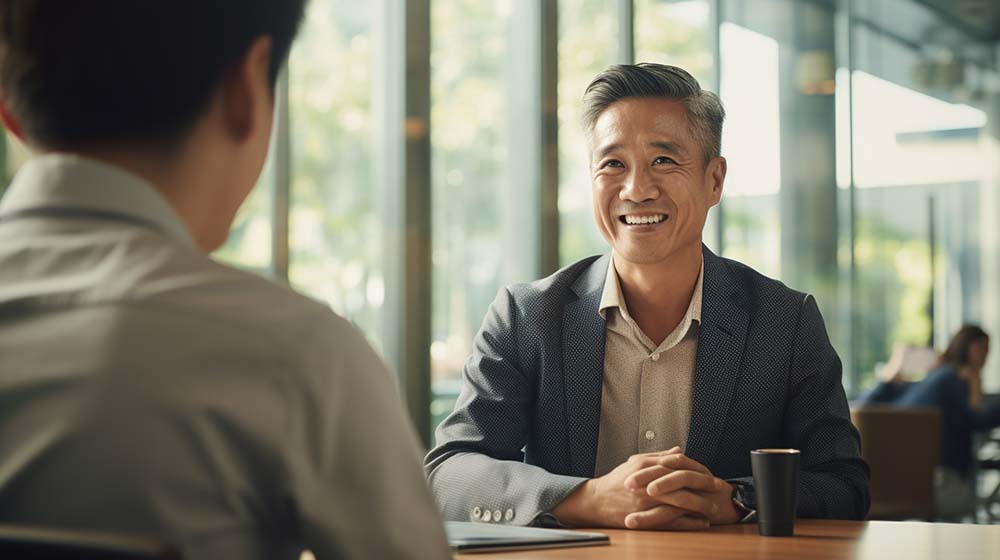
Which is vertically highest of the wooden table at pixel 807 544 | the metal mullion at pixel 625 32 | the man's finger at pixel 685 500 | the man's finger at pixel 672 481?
the metal mullion at pixel 625 32

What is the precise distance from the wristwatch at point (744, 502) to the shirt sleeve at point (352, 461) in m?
→ 0.97

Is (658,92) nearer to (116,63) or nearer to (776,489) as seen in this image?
(776,489)

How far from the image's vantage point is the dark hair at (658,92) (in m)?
2.06

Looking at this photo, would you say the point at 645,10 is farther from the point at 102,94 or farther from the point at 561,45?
the point at 102,94

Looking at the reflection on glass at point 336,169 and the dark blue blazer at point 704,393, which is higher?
the reflection on glass at point 336,169

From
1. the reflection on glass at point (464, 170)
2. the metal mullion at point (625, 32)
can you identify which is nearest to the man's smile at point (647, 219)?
the reflection on glass at point (464, 170)

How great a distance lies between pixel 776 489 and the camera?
1.48 metres

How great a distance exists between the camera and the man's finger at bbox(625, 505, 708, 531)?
157 cm

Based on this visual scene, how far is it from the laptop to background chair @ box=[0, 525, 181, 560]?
2.51 ft

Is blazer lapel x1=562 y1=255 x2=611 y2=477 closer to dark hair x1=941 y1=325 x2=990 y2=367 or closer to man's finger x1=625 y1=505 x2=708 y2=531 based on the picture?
man's finger x1=625 y1=505 x2=708 y2=531

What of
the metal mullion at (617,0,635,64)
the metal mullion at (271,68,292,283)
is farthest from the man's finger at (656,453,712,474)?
the metal mullion at (617,0,635,64)

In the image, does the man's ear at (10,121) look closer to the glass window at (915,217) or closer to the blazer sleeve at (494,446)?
the blazer sleeve at (494,446)

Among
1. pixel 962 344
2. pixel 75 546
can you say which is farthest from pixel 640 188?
pixel 962 344

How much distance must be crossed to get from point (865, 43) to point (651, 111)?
6.49 meters
